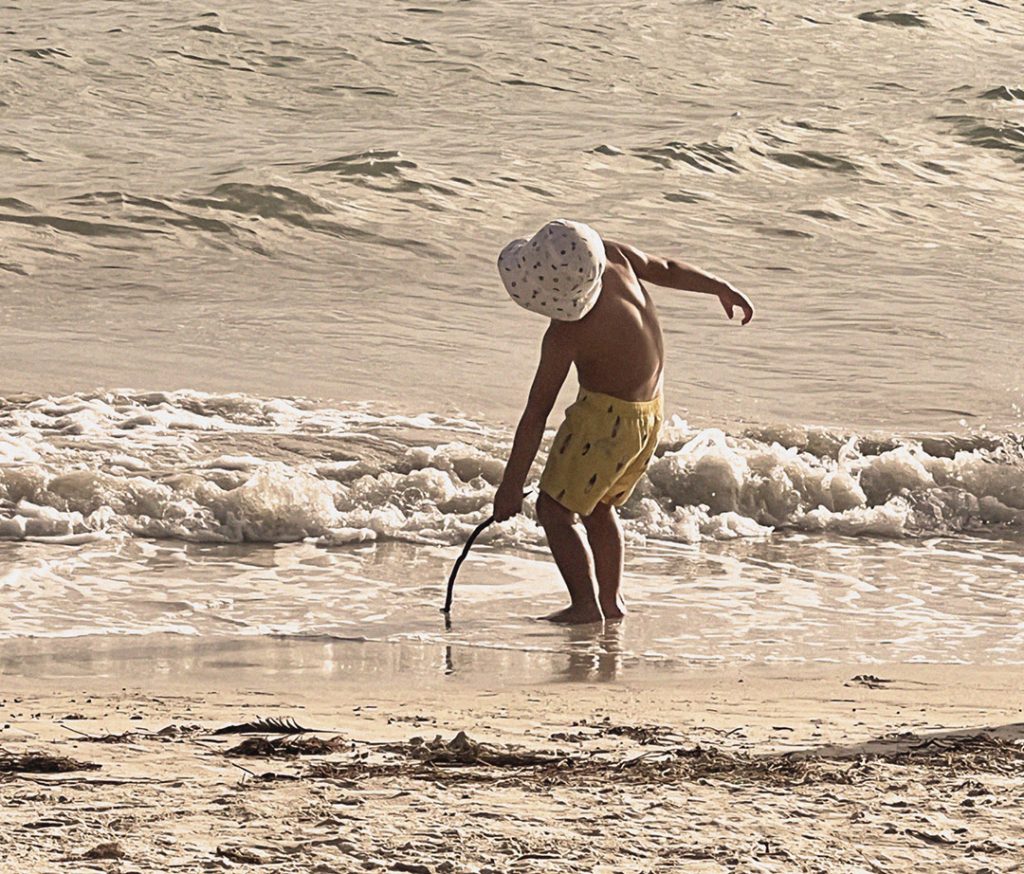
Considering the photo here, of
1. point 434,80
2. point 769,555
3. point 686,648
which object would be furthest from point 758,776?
point 434,80

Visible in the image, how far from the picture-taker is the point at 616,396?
5.09m

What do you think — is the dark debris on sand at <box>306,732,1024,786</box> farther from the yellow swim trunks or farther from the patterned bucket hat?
the yellow swim trunks

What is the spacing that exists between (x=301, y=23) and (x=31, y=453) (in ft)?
48.4

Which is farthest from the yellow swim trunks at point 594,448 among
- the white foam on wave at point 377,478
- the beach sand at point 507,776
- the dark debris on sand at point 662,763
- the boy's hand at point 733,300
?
the dark debris on sand at point 662,763

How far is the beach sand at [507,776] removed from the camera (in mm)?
2643

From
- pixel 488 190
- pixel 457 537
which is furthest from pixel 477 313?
pixel 457 537

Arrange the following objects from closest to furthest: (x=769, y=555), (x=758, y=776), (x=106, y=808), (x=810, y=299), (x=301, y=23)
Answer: (x=106, y=808) → (x=758, y=776) → (x=769, y=555) → (x=810, y=299) → (x=301, y=23)

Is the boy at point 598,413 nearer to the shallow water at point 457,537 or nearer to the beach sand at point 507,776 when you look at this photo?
the shallow water at point 457,537

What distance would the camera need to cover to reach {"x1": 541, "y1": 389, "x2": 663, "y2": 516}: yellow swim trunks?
5.08 m

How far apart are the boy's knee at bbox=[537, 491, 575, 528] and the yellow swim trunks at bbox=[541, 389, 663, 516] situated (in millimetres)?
22

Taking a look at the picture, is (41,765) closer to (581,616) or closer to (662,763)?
(662,763)

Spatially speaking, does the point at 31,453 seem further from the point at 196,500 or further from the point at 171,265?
the point at 171,265

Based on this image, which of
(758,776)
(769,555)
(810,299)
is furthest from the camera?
(810,299)

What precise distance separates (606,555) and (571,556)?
0.21 m
